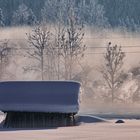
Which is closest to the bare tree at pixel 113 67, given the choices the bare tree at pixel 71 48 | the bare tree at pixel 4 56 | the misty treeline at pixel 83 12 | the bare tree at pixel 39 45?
the bare tree at pixel 71 48

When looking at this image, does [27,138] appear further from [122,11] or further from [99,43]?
[122,11]

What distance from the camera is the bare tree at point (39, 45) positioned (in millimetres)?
69688

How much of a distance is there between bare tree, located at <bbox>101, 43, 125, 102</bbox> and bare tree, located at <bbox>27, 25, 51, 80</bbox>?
7.54 meters

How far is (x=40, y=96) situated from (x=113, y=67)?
109ft

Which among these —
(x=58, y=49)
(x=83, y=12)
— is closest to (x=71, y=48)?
(x=58, y=49)

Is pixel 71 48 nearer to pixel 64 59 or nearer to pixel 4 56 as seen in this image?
pixel 64 59

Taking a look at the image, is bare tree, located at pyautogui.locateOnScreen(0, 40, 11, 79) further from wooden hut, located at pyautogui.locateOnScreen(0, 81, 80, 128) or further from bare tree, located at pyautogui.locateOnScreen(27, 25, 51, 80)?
wooden hut, located at pyautogui.locateOnScreen(0, 81, 80, 128)

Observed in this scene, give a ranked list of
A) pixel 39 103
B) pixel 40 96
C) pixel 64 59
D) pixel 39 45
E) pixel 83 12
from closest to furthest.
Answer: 1. pixel 39 103
2. pixel 40 96
3. pixel 64 59
4. pixel 39 45
5. pixel 83 12

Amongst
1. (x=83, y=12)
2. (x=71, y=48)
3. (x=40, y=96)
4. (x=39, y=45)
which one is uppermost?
(x=83, y=12)

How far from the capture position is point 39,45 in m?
69.6

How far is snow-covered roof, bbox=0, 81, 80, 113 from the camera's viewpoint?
37.9 m

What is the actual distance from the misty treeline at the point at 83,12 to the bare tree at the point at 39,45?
3.43m

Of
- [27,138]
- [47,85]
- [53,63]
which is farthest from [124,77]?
[27,138]

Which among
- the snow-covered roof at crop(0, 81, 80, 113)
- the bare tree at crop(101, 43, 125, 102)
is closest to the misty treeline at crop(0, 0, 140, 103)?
the bare tree at crop(101, 43, 125, 102)
